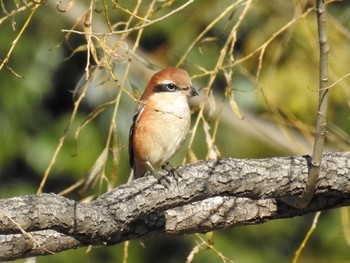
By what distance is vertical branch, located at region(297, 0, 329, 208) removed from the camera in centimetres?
286

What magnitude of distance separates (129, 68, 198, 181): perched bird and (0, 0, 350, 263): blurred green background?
4.42 feet

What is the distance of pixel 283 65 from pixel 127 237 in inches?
119

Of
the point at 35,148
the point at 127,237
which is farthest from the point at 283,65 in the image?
the point at 127,237

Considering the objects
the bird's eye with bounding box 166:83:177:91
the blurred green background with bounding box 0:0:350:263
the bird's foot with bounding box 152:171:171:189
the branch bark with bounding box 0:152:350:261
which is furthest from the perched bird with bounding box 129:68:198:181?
the blurred green background with bounding box 0:0:350:263

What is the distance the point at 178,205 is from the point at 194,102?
98.1 inches

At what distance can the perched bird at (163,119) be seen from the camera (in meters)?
4.42

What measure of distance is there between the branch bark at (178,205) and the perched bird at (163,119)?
842mm

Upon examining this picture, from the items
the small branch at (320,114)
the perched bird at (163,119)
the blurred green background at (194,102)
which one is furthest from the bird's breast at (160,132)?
the blurred green background at (194,102)

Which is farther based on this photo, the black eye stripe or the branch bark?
the black eye stripe

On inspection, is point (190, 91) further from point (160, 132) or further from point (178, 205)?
point (178, 205)

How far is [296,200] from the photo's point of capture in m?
3.55

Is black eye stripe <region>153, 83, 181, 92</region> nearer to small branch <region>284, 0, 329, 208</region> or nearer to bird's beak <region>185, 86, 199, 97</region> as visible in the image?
bird's beak <region>185, 86, 199, 97</region>

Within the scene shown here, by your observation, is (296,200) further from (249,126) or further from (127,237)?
(249,126)

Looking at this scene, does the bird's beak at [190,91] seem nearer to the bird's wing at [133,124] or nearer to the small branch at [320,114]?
the bird's wing at [133,124]
